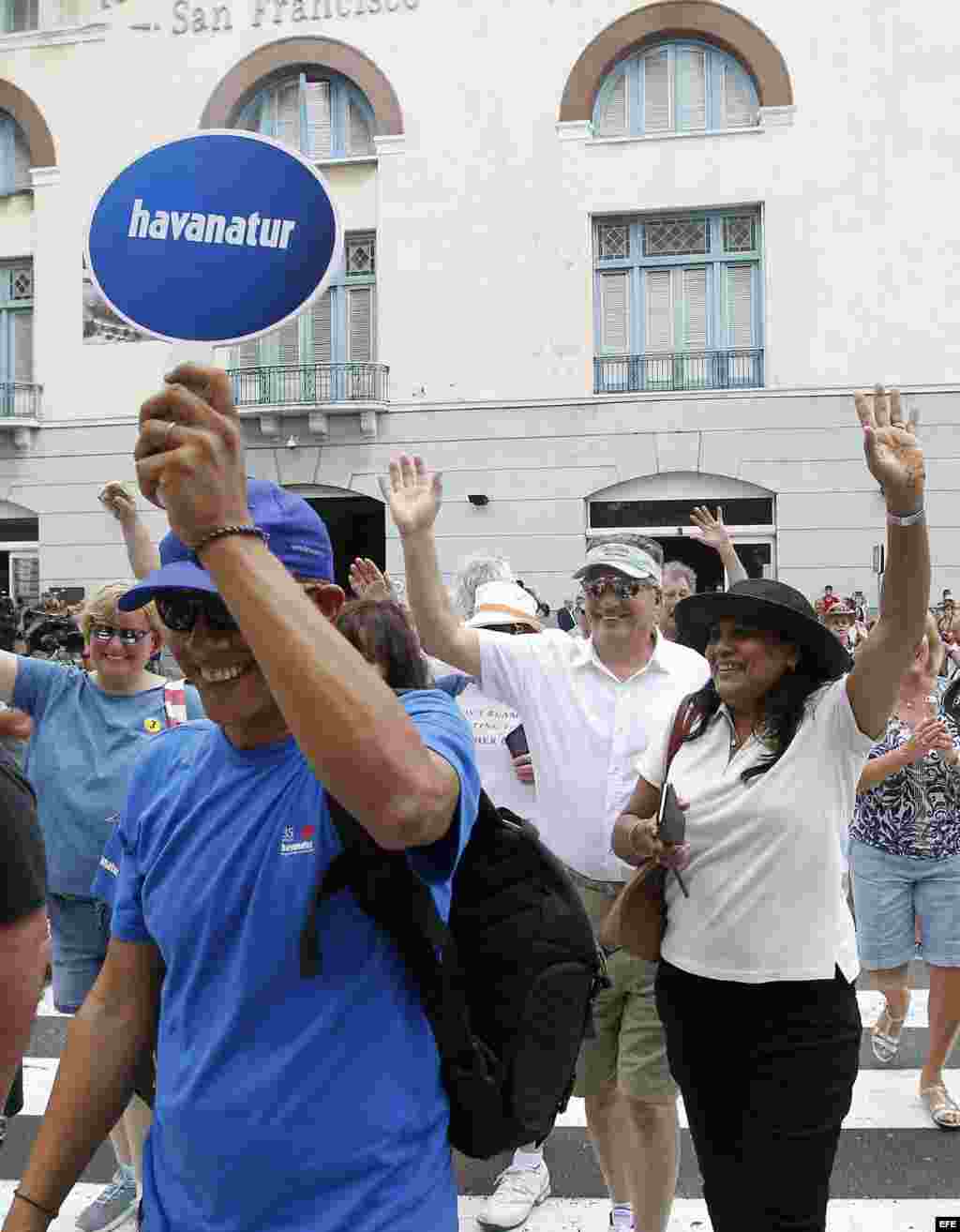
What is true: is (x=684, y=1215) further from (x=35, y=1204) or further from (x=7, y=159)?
(x=7, y=159)

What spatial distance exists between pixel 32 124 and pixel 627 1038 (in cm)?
2316

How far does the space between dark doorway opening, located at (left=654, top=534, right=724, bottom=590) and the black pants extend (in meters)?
18.0

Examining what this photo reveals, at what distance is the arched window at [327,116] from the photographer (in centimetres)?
2169

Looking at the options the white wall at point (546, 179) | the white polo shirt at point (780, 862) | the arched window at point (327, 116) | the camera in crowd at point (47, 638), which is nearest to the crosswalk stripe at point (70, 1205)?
the white polo shirt at point (780, 862)

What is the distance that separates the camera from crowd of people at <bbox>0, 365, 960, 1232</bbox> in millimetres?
1631

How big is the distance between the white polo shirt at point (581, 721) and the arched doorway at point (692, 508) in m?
16.7

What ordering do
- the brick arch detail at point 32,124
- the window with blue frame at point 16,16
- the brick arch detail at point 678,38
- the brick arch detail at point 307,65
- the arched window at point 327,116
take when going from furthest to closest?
the window with blue frame at point 16,16
the brick arch detail at point 32,124
the arched window at point 327,116
the brick arch detail at point 307,65
the brick arch detail at point 678,38

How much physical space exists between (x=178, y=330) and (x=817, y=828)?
76.0 inches

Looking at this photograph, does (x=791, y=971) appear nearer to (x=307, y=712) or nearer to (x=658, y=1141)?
(x=658, y=1141)

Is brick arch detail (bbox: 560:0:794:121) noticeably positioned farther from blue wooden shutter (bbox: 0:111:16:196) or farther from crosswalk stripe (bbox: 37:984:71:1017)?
crosswalk stripe (bbox: 37:984:71:1017)

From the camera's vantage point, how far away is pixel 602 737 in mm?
3838

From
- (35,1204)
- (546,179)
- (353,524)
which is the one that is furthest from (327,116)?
(35,1204)

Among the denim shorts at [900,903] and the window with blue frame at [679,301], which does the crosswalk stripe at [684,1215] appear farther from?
the window with blue frame at [679,301]

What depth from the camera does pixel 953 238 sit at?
19750mm
